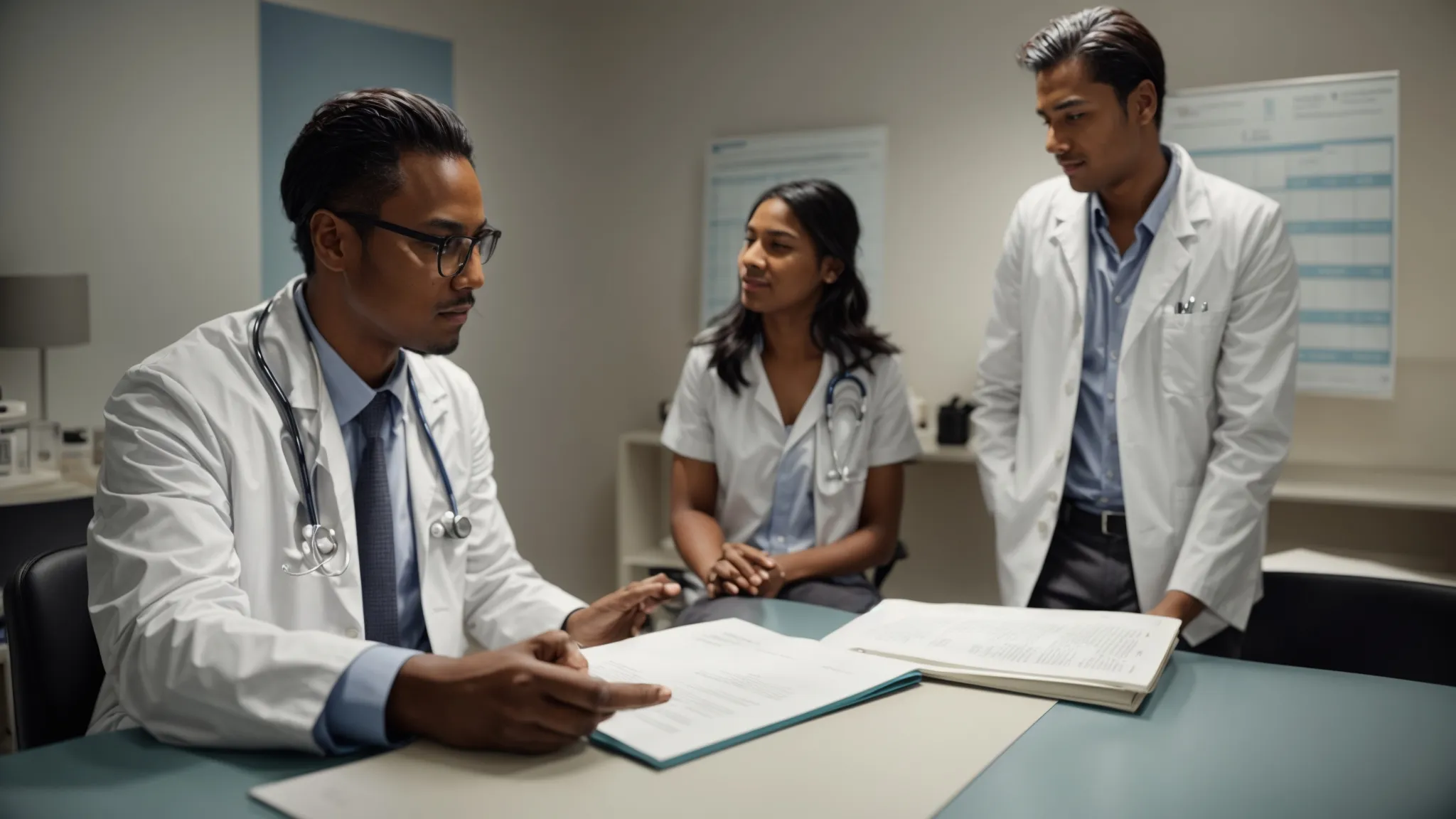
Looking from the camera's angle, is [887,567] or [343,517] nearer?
[343,517]

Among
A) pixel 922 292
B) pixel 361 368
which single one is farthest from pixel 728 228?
pixel 361 368

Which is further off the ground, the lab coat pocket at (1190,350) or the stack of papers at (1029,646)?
the lab coat pocket at (1190,350)

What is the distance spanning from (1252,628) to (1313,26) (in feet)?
7.24

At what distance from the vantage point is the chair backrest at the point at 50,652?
117 centimetres

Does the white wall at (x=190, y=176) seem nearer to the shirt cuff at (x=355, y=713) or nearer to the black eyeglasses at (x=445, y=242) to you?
the black eyeglasses at (x=445, y=242)

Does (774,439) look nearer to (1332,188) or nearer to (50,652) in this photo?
(50,652)

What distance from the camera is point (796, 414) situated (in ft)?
7.88

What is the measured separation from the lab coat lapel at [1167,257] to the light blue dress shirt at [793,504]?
71cm

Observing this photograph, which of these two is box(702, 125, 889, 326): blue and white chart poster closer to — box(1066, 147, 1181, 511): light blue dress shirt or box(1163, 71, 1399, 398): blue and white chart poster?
box(1163, 71, 1399, 398): blue and white chart poster

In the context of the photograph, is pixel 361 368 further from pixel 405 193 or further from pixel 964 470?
pixel 964 470

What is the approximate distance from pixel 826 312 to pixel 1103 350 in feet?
2.21

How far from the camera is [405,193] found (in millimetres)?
1453

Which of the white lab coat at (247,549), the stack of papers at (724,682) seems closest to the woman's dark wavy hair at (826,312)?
the white lab coat at (247,549)

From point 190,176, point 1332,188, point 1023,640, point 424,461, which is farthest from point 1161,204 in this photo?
point 190,176
